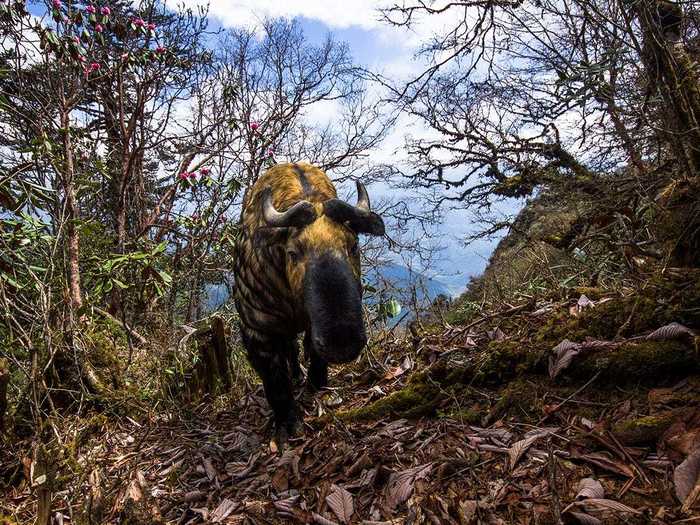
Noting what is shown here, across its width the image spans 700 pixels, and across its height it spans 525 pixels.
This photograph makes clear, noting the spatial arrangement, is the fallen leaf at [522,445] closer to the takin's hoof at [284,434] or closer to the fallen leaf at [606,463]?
the fallen leaf at [606,463]

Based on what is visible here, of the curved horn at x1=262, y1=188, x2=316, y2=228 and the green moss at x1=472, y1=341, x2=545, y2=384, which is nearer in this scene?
the green moss at x1=472, y1=341, x2=545, y2=384

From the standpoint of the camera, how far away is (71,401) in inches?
168

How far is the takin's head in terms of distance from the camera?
108 inches

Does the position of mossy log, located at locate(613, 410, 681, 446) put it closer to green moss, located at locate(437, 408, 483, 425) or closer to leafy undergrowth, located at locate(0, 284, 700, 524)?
leafy undergrowth, located at locate(0, 284, 700, 524)

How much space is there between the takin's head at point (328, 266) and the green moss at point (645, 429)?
1370 millimetres

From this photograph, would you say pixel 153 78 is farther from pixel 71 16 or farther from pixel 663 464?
pixel 663 464

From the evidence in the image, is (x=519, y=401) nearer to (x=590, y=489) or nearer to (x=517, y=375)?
(x=517, y=375)

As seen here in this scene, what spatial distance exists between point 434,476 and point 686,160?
2749 millimetres

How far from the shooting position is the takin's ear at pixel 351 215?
328 centimetres

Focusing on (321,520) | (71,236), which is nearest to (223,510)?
(321,520)

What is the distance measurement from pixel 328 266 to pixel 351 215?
0.54 meters

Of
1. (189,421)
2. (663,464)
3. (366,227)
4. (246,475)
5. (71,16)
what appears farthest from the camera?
(71,16)

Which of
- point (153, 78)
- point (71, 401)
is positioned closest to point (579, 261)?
point (71, 401)

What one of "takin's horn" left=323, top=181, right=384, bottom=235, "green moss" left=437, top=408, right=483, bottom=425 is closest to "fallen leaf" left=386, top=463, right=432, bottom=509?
"green moss" left=437, top=408, right=483, bottom=425
